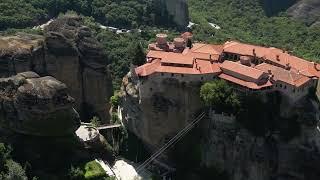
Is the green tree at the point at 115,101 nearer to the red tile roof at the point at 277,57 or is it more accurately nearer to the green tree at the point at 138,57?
the green tree at the point at 138,57

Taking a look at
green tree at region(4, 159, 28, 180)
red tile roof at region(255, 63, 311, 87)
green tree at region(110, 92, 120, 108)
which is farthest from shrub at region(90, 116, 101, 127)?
red tile roof at region(255, 63, 311, 87)

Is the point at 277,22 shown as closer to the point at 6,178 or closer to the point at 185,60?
the point at 185,60

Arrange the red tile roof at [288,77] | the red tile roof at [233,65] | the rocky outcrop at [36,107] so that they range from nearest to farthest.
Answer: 1. the red tile roof at [288,77]
2. the rocky outcrop at [36,107]
3. the red tile roof at [233,65]

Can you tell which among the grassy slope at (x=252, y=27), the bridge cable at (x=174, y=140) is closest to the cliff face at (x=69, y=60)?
the bridge cable at (x=174, y=140)

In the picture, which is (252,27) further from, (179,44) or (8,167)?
(8,167)

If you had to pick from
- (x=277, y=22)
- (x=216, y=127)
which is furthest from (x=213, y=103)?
(x=277, y=22)

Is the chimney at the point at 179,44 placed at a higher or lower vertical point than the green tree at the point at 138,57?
higher
